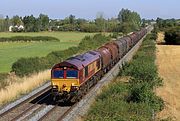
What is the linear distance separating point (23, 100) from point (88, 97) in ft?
14.0

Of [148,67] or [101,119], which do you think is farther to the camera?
[148,67]

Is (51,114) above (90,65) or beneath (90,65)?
beneath

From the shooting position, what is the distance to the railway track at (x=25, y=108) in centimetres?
2243

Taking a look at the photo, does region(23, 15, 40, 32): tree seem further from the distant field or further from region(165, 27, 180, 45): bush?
region(165, 27, 180, 45): bush

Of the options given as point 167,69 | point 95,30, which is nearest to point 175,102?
point 167,69

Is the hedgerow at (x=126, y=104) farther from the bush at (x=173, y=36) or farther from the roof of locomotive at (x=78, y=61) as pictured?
the bush at (x=173, y=36)

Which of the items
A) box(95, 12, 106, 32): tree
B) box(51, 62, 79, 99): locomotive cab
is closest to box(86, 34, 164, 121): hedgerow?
box(51, 62, 79, 99): locomotive cab

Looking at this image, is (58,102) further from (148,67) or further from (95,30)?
(95,30)

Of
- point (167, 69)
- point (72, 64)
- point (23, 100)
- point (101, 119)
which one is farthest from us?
point (167, 69)

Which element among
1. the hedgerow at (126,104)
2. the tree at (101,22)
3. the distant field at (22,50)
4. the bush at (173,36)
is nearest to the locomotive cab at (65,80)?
the hedgerow at (126,104)

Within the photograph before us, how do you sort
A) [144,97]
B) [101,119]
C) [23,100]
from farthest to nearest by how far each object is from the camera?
[23,100] < [144,97] < [101,119]

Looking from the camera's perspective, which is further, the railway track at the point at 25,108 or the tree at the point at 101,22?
the tree at the point at 101,22

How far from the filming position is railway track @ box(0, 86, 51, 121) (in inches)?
883

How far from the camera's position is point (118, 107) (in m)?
20.4
